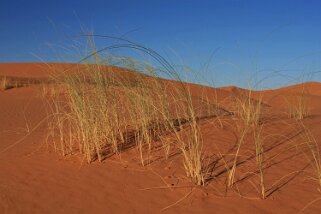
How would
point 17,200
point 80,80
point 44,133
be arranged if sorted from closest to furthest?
point 17,200, point 80,80, point 44,133

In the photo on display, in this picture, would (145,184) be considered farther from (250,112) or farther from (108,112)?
(250,112)

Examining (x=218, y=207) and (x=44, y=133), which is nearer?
(x=218, y=207)

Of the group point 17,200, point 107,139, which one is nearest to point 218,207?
point 17,200

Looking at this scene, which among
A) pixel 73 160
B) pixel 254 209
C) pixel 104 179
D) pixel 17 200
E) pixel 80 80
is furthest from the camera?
pixel 80 80

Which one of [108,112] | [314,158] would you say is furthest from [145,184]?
[314,158]

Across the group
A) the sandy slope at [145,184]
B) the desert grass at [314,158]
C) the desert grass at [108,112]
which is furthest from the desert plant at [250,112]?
the desert grass at [108,112]

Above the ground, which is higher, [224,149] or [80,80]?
[80,80]

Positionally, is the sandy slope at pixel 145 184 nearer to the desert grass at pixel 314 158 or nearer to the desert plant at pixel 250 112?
the desert grass at pixel 314 158

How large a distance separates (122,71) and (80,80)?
53 cm

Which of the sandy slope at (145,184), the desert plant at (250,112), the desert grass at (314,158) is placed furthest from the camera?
the desert plant at (250,112)

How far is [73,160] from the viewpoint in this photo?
3801mm

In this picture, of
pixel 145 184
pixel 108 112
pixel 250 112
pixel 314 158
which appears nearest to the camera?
pixel 145 184

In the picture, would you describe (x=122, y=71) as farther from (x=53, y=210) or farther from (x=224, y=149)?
(x=53, y=210)

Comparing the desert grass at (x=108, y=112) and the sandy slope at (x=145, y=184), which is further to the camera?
the desert grass at (x=108, y=112)
